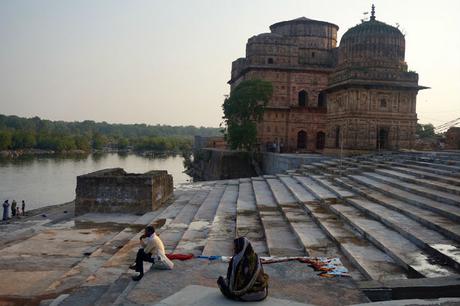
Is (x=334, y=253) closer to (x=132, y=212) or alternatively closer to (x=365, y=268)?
(x=365, y=268)

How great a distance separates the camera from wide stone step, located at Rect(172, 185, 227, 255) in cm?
791

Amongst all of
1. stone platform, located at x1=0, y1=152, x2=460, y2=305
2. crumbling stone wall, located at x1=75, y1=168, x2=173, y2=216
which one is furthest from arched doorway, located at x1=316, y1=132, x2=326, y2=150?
crumbling stone wall, located at x1=75, y1=168, x2=173, y2=216

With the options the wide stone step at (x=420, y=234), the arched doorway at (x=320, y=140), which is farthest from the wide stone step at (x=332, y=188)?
the arched doorway at (x=320, y=140)

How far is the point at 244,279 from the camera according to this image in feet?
15.8

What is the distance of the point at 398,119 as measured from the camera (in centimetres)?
2195

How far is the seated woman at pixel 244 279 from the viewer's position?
4801mm

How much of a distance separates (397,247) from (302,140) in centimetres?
2800

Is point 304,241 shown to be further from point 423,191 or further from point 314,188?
point 314,188

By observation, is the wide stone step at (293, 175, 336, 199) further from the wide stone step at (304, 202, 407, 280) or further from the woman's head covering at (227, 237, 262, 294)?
the woman's head covering at (227, 237, 262, 294)

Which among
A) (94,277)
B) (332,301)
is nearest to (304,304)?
(332,301)

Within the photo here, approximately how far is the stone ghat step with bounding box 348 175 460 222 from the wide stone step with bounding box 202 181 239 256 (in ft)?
12.0

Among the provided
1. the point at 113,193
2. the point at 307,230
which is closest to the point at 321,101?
the point at 113,193

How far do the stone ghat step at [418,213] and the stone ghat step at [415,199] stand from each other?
3.3 inches

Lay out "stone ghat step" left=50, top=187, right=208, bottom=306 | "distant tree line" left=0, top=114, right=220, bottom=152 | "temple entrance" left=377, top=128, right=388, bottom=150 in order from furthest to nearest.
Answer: "distant tree line" left=0, top=114, right=220, bottom=152, "temple entrance" left=377, top=128, right=388, bottom=150, "stone ghat step" left=50, top=187, right=208, bottom=306
